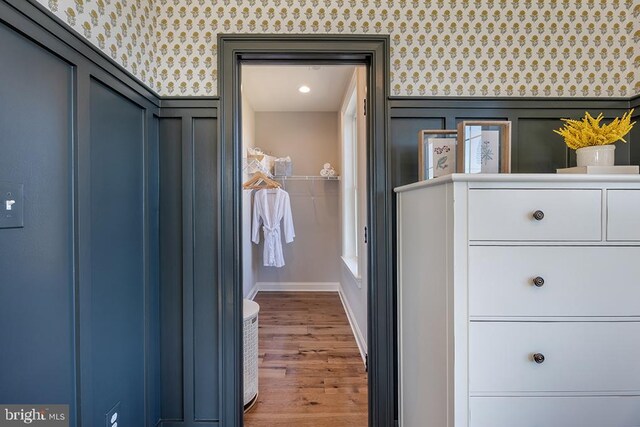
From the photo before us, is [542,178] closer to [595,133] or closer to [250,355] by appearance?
[595,133]

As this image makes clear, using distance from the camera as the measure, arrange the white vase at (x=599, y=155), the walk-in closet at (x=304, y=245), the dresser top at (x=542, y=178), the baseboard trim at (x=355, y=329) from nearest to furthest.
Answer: the dresser top at (x=542, y=178), the white vase at (x=599, y=155), the walk-in closet at (x=304, y=245), the baseboard trim at (x=355, y=329)

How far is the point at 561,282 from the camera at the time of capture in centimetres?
104

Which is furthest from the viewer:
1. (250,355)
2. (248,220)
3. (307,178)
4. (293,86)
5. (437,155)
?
(307,178)

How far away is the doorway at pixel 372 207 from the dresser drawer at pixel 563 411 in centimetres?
62

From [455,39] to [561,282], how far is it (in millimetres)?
1260

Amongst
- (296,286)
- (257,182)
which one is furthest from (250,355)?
(296,286)

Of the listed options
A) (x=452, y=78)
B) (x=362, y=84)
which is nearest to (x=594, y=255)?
(x=452, y=78)

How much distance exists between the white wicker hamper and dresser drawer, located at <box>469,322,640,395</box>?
4.34 feet

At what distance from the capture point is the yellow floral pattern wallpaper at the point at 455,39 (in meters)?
1.62

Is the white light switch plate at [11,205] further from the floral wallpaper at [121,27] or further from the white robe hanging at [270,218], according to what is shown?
the white robe hanging at [270,218]

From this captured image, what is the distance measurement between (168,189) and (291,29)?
3.38ft

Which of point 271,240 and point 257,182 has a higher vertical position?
point 257,182

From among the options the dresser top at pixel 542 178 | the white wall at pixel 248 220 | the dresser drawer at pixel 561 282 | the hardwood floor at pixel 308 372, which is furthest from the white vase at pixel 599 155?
the white wall at pixel 248 220

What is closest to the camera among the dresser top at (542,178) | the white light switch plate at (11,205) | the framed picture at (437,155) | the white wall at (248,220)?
the white light switch plate at (11,205)
